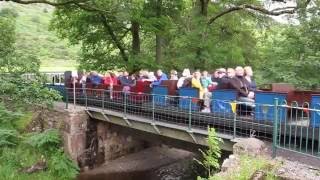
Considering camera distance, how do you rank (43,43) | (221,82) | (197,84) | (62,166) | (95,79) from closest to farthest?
(221,82)
(197,84)
(62,166)
(95,79)
(43,43)

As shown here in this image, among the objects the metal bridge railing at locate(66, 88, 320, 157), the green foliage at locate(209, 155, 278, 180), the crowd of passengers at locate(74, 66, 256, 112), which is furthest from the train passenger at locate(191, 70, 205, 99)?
the green foliage at locate(209, 155, 278, 180)

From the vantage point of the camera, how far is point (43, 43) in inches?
2844

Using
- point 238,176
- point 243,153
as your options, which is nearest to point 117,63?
point 243,153

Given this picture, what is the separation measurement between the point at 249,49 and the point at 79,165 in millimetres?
12568

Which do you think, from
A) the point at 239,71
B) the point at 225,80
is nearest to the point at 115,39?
the point at 225,80

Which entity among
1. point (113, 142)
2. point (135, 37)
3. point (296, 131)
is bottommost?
point (113, 142)

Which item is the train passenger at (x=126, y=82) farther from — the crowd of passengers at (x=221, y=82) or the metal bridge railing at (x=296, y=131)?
the metal bridge railing at (x=296, y=131)

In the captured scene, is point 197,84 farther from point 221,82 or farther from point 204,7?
point 204,7

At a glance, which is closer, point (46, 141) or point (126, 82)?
point (126, 82)

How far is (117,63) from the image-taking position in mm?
24562

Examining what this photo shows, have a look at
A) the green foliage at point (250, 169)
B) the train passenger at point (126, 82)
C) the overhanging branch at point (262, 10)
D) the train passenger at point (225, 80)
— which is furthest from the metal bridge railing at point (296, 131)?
the overhanging branch at point (262, 10)

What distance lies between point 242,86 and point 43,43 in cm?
6420

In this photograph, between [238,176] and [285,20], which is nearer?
[238,176]

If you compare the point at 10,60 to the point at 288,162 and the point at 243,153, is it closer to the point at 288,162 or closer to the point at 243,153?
the point at 243,153
